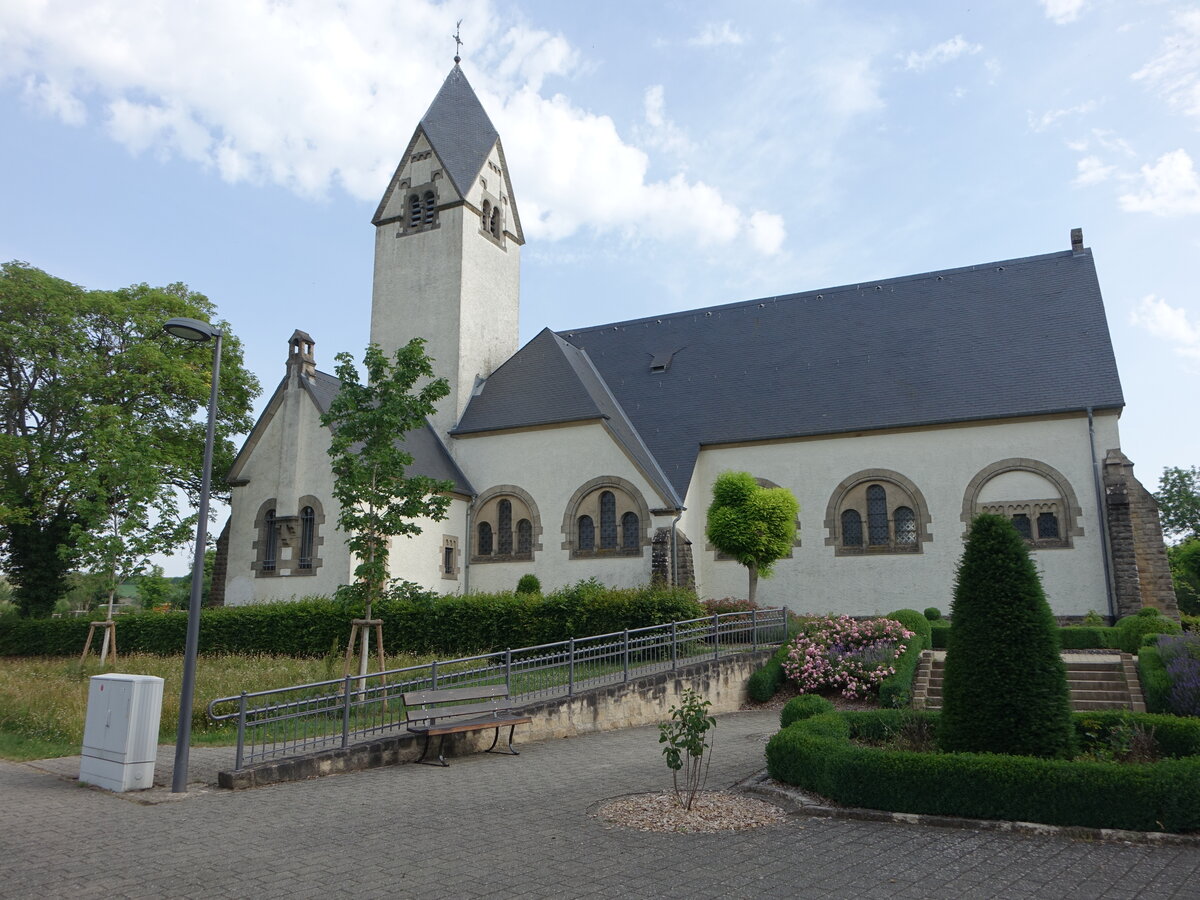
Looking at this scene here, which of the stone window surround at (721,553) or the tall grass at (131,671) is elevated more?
the stone window surround at (721,553)

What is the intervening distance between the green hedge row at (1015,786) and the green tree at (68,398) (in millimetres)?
23413

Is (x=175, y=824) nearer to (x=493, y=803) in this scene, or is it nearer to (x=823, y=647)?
(x=493, y=803)

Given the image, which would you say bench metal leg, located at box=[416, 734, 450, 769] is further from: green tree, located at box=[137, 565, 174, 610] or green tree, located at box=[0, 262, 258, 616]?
green tree, located at box=[0, 262, 258, 616]

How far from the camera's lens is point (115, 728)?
958 cm

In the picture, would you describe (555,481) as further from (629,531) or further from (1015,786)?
(1015,786)

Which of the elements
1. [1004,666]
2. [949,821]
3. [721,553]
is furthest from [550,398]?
[949,821]

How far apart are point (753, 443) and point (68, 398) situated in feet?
71.3

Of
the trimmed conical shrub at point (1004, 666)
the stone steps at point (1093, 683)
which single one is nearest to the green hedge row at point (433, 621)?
the stone steps at point (1093, 683)

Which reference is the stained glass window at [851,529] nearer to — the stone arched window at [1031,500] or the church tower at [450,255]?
the stone arched window at [1031,500]

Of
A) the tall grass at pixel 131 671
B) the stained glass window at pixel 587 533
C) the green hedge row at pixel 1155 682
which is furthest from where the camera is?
the stained glass window at pixel 587 533

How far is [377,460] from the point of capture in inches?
594

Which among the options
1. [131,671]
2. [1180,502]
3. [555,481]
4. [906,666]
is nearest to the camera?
[906,666]

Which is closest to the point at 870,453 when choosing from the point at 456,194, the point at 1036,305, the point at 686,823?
the point at 1036,305

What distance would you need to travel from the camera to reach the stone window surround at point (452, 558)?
2575 centimetres
